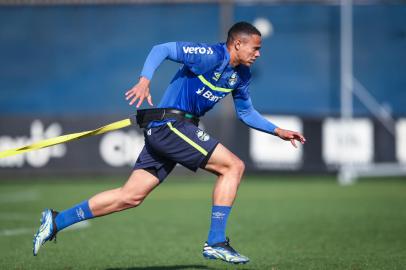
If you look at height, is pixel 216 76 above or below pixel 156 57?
below

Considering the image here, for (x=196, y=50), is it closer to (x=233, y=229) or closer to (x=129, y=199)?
(x=129, y=199)

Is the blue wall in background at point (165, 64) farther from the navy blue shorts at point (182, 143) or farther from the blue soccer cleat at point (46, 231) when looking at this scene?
the navy blue shorts at point (182, 143)

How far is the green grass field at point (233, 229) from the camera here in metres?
8.07

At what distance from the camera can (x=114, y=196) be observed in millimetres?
7238

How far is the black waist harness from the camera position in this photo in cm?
713

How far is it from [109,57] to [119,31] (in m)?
0.69

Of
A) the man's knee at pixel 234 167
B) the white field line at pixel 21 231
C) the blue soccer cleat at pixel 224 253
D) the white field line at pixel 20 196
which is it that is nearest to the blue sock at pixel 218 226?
the blue soccer cleat at pixel 224 253

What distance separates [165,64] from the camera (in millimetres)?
19984

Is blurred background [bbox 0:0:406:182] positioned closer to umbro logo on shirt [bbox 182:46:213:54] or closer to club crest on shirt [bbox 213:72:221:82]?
club crest on shirt [bbox 213:72:221:82]

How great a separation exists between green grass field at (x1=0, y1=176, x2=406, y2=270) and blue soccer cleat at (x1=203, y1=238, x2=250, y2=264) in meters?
0.74

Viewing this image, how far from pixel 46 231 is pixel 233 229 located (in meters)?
4.03

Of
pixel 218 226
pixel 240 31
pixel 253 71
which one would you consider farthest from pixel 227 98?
pixel 218 226

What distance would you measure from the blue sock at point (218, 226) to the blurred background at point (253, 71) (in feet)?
39.1

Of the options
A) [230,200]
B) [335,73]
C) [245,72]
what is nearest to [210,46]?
[245,72]
